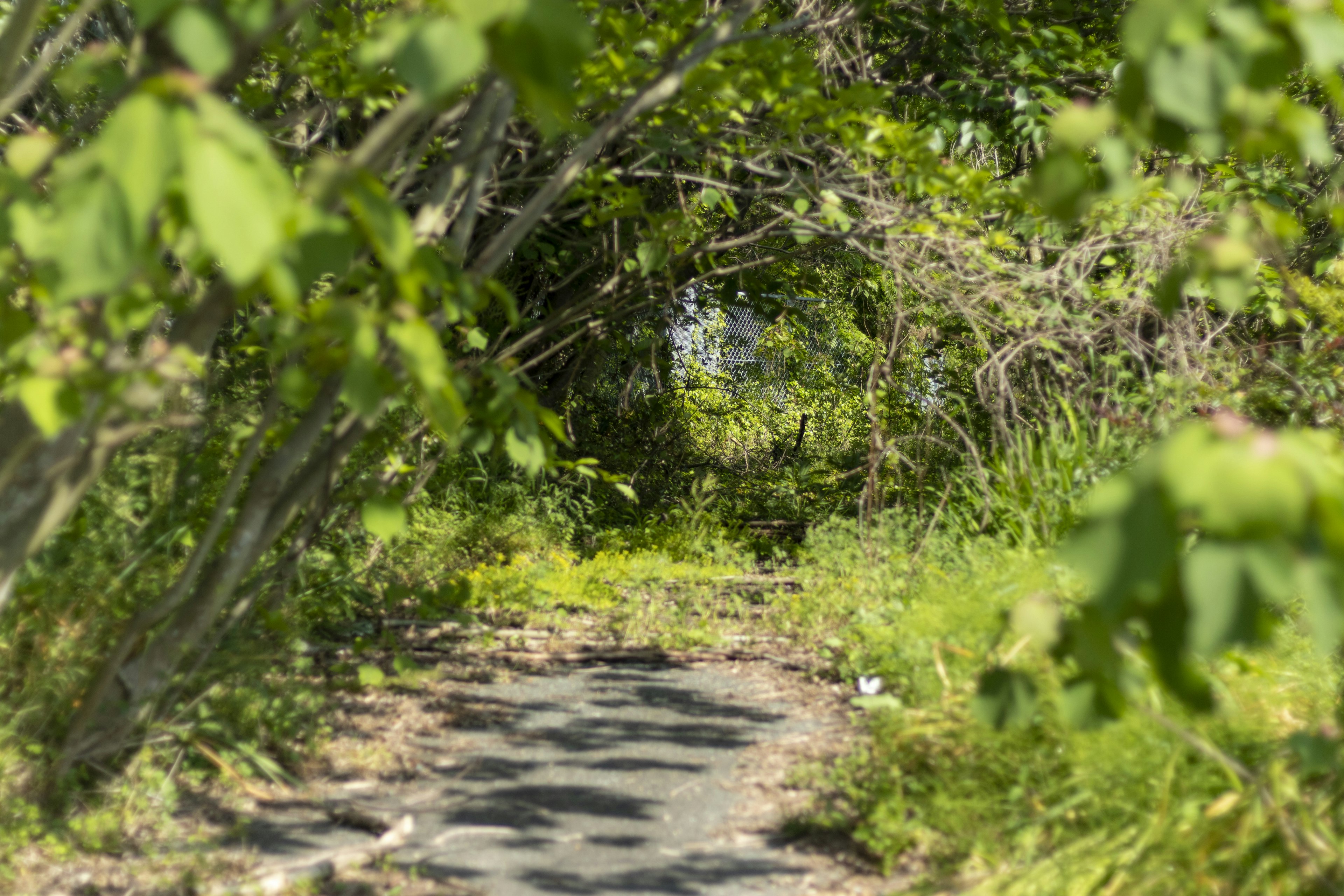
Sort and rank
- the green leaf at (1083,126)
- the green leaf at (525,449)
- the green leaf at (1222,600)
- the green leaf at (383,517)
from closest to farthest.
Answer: the green leaf at (1222,600) → the green leaf at (1083,126) → the green leaf at (383,517) → the green leaf at (525,449)

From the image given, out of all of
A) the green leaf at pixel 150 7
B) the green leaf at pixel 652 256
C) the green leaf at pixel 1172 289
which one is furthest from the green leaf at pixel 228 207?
the green leaf at pixel 652 256

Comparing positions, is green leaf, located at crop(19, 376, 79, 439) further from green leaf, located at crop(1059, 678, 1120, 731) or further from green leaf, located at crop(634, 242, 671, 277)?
green leaf, located at crop(634, 242, 671, 277)

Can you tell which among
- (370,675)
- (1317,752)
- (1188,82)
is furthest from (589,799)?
(1188,82)

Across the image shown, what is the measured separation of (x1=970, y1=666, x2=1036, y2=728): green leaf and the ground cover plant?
12 mm

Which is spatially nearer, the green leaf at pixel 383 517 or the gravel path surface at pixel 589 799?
the green leaf at pixel 383 517

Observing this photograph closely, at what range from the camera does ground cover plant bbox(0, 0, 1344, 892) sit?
1.17 m

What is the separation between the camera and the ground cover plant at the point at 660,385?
117cm

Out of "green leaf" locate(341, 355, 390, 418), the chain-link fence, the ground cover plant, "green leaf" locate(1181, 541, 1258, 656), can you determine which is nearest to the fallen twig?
the ground cover plant

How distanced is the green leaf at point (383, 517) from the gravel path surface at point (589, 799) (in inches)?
35.1

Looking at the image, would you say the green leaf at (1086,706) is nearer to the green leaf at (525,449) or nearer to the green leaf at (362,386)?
the green leaf at (362,386)

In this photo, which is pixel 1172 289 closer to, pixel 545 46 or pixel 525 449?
pixel 545 46

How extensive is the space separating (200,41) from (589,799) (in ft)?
7.94

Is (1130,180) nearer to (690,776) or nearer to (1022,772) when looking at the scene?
(1022,772)

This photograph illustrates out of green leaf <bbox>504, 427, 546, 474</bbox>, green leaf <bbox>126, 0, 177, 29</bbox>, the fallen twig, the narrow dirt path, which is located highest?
green leaf <bbox>504, 427, 546, 474</bbox>
